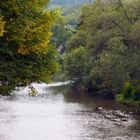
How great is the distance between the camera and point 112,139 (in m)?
35.9

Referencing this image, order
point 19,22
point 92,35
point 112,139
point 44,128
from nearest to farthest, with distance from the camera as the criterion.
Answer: point 19,22, point 112,139, point 44,128, point 92,35

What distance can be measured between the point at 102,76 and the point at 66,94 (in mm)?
7856

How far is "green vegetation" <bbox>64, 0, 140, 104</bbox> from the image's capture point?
61709mm

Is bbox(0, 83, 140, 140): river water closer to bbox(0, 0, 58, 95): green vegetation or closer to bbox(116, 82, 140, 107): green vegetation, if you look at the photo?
bbox(116, 82, 140, 107): green vegetation

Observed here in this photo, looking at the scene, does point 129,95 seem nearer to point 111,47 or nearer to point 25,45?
point 111,47

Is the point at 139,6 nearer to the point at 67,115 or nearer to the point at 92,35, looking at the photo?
the point at 92,35

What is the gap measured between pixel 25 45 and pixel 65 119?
2435cm

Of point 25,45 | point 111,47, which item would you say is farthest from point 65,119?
point 25,45

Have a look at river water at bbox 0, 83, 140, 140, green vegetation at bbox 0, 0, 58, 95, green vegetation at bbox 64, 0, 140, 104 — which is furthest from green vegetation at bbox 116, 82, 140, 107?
green vegetation at bbox 0, 0, 58, 95

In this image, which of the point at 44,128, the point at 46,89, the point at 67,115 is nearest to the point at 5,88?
the point at 44,128

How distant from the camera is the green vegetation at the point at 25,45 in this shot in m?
22.4

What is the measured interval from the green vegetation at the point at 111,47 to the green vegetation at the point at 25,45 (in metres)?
36.6

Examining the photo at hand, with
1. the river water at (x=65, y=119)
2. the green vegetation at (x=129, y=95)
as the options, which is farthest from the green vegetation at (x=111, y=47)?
the river water at (x=65, y=119)

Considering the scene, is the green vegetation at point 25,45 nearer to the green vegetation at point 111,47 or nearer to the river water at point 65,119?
the river water at point 65,119
